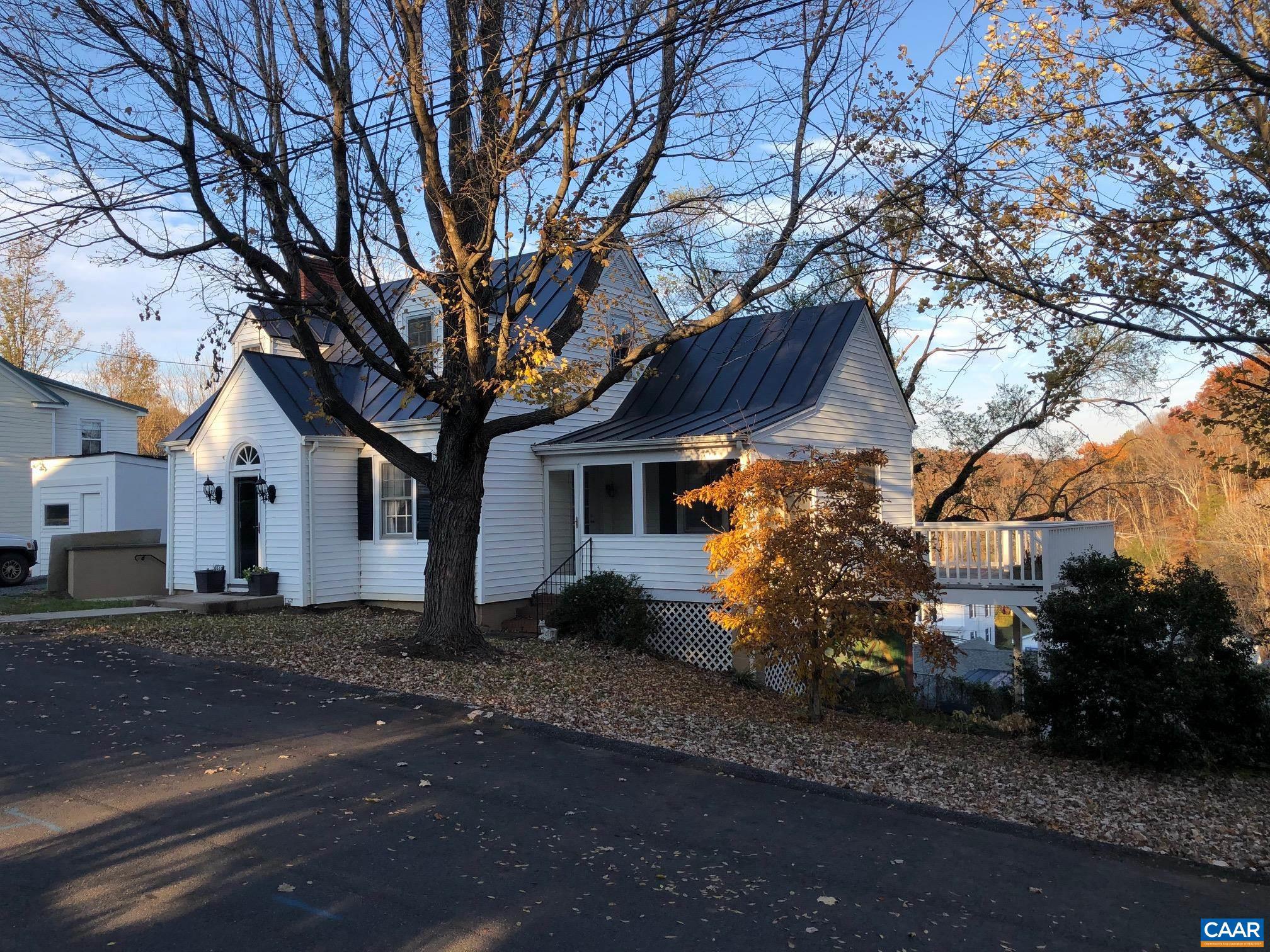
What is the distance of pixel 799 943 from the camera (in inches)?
177

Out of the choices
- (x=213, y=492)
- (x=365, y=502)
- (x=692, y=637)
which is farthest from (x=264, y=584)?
(x=692, y=637)

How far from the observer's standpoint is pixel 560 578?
16781mm

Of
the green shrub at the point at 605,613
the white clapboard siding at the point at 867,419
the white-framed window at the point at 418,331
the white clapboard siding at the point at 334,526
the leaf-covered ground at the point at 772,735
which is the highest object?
the white-framed window at the point at 418,331

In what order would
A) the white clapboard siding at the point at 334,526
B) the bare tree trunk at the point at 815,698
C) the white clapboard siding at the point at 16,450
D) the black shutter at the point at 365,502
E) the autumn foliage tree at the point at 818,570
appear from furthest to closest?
the white clapboard siding at the point at 16,450
the black shutter at the point at 365,502
the white clapboard siding at the point at 334,526
the bare tree trunk at the point at 815,698
the autumn foliage tree at the point at 818,570

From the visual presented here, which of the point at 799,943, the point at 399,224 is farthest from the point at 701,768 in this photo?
the point at 399,224

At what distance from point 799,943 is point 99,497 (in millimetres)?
26313

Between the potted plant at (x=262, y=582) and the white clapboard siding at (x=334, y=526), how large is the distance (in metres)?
0.77

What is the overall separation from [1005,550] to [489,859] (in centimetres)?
1236

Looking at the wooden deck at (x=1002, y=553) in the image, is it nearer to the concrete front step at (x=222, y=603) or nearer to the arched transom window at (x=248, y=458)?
the concrete front step at (x=222, y=603)

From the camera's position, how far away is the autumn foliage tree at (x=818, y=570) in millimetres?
9578

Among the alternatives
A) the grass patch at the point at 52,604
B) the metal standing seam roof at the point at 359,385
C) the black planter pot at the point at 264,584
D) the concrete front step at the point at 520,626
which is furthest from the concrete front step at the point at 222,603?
the concrete front step at the point at 520,626

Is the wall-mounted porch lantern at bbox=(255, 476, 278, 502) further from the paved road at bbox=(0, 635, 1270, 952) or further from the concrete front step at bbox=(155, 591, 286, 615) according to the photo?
the paved road at bbox=(0, 635, 1270, 952)

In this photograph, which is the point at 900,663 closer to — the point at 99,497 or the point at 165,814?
the point at 165,814

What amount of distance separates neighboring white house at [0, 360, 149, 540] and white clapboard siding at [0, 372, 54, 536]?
0.02m
